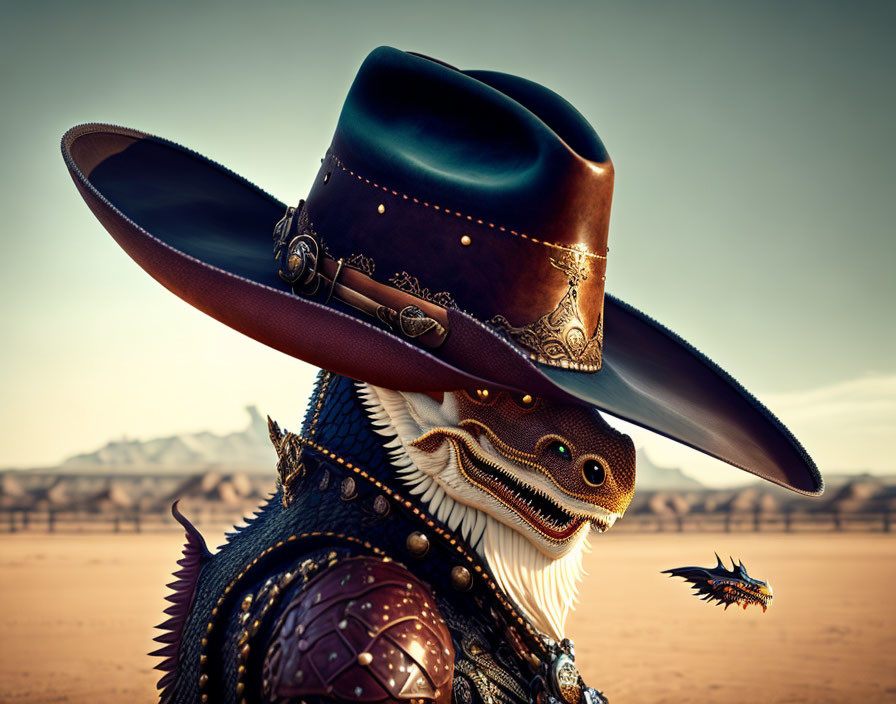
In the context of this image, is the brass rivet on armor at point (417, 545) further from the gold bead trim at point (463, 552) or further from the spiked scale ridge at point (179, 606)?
the spiked scale ridge at point (179, 606)

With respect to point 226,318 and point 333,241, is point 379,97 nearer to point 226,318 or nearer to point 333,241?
point 333,241

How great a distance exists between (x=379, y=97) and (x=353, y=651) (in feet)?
4.72

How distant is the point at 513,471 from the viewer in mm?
2107

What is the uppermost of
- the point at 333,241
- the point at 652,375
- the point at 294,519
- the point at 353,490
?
the point at 333,241

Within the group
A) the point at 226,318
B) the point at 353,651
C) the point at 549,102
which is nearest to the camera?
the point at 353,651

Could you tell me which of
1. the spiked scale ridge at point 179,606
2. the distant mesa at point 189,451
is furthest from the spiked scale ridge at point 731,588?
the distant mesa at point 189,451

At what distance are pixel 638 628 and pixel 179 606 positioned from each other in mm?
14747

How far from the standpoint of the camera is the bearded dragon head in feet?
6.91

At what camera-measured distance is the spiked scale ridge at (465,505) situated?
2.11 m

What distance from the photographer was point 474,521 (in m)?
2.16

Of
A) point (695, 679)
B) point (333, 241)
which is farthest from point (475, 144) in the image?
point (695, 679)

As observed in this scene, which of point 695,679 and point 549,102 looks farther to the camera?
point 695,679

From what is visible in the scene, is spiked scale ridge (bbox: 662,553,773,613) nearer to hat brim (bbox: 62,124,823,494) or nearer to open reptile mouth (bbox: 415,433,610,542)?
hat brim (bbox: 62,124,823,494)

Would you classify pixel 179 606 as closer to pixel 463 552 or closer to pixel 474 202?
pixel 463 552
